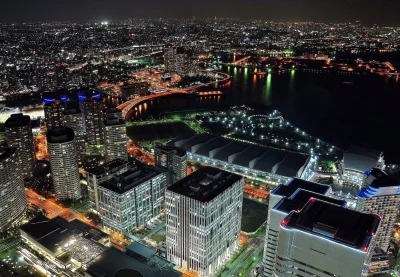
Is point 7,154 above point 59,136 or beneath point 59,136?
beneath

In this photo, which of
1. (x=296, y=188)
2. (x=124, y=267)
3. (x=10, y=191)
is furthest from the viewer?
(x=10, y=191)

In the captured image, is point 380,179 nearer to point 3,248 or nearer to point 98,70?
point 3,248

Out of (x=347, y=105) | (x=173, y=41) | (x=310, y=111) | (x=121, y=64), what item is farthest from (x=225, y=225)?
(x=173, y=41)

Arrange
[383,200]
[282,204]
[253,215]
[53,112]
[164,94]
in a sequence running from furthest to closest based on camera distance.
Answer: [164,94] → [53,112] → [253,215] → [383,200] → [282,204]

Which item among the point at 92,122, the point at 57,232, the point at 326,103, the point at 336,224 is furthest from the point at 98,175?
the point at 326,103

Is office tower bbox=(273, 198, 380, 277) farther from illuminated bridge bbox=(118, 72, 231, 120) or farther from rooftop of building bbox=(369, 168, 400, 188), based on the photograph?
illuminated bridge bbox=(118, 72, 231, 120)

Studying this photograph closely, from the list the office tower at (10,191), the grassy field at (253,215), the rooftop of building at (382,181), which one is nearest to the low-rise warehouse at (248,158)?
the grassy field at (253,215)

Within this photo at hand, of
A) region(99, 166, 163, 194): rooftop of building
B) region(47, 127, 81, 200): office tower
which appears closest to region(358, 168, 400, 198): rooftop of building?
region(99, 166, 163, 194): rooftop of building

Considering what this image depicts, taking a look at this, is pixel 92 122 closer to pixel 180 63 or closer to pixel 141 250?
pixel 141 250
